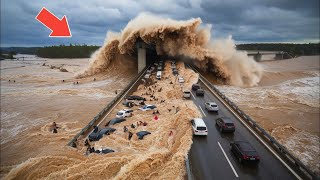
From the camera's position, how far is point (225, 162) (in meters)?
17.6

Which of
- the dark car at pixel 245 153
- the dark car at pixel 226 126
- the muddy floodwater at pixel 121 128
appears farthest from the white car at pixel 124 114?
the dark car at pixel 245 153

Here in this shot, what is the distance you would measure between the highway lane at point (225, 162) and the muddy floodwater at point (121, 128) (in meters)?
0.99

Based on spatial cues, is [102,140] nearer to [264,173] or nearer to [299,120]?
[264,173]

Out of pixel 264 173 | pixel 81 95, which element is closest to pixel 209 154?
pixel 264 173

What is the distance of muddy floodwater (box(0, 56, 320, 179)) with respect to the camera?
60.5 ft

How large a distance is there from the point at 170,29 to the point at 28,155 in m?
44.3

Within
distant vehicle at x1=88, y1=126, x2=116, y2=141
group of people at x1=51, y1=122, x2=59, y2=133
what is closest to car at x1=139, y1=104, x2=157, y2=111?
distant vehicle at x1=88, y1=126, x2=116, y2=141

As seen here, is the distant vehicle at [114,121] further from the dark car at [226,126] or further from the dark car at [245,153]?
the dark car at [245,153]

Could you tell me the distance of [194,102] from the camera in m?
33.1

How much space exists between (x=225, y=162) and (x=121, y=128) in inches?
463

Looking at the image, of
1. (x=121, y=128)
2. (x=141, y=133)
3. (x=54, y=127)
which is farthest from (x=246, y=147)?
(x=54, y=127)

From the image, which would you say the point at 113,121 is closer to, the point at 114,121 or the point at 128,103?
the point at 114,121

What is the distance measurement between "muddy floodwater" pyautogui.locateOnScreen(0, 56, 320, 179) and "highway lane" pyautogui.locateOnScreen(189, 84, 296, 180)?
0.99m

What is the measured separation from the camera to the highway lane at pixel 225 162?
1617cm
